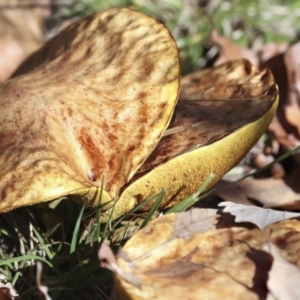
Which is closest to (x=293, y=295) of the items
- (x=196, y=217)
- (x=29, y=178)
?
(x=196, y=217)


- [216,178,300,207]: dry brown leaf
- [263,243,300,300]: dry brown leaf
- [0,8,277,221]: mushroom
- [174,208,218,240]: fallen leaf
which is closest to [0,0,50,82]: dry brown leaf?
[0,8,277,221]: mushroom

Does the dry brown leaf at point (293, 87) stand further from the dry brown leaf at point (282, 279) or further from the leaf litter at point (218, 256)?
the dry brown leaf at point (282, 279)

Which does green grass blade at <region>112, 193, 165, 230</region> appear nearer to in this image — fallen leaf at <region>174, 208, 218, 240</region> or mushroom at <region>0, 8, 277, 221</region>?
mushroom at <region>0, 8, 277, 221</region>

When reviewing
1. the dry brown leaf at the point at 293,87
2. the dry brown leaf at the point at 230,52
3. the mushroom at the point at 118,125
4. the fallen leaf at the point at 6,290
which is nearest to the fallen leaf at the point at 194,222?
the mushroom at the point at 118,125

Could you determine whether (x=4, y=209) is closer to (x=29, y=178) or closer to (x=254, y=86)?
(x=29, y=178)

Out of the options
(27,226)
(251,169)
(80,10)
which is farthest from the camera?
(80,10)

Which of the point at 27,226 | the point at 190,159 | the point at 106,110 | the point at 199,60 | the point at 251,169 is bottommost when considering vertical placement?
the point at 251,169
